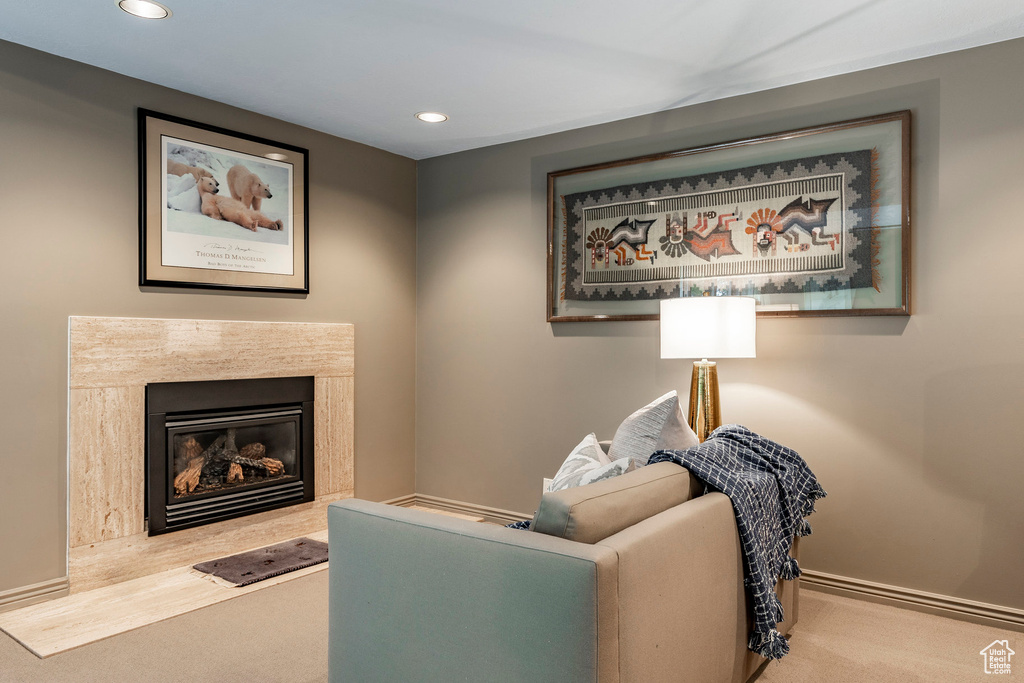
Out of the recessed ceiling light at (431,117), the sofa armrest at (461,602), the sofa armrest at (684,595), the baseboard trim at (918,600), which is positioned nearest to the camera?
the sofa armrest at (461,602)

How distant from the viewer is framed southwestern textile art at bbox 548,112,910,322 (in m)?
3.05

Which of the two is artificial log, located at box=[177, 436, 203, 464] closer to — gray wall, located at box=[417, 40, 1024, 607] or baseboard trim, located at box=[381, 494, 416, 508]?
baseboard trim, located at box=[381, 494, 416, 508]

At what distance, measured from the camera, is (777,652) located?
210 centimetres

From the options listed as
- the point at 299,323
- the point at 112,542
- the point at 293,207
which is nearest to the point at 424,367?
the point at 299,323

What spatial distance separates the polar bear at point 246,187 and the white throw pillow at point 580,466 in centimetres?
245

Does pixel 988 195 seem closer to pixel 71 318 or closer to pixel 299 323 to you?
pixel 299 323

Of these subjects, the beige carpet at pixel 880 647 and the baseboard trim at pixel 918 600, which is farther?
the baseboard trim at pixel 918 600

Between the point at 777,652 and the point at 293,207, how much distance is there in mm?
3276

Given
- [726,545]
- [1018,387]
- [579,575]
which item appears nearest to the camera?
[579,575]

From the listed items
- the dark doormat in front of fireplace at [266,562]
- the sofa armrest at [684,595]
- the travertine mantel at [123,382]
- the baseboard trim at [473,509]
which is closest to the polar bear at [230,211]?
the travertine mantel at [123,382]

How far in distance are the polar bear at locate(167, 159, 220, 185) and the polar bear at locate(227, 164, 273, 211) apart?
0.42ft

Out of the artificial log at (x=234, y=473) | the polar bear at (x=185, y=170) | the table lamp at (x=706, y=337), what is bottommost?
the artificial log at (x=234, y=473)

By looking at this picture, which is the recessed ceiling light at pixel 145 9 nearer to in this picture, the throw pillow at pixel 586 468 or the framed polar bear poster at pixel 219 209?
the framed polar bear poster at pixel 219 209

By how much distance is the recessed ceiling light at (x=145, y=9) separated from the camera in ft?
8.30
